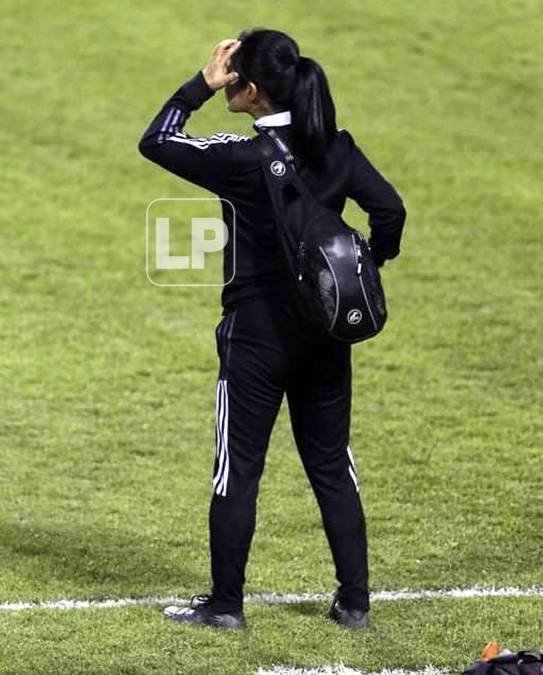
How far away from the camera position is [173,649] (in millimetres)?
5941

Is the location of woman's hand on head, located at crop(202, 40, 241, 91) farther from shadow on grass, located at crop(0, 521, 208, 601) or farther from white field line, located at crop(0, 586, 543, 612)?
shadow on grass, located at crop(0, 521, 208, 601)

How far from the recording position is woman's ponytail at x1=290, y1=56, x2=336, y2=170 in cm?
588

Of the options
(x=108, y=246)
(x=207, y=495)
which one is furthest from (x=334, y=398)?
(x=108, y=246)

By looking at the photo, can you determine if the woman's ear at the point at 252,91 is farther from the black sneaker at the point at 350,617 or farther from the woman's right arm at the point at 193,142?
the black sneaker at the point at 350,617

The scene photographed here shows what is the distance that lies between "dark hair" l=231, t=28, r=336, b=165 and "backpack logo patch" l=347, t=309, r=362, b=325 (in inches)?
21.7

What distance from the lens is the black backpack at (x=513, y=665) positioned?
516 cm

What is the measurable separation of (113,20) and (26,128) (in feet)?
9.40

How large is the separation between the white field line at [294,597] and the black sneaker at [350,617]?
0.42m

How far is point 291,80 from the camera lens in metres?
5.89

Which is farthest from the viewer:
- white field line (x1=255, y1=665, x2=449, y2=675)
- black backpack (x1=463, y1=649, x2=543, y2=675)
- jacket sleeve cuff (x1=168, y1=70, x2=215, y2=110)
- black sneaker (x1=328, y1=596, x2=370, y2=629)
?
black sneaker (x1=328, y1=596, x2=370, y2=629)

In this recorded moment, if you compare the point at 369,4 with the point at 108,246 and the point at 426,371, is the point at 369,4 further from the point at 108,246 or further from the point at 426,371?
the point at 426,371

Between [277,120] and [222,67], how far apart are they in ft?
0.82

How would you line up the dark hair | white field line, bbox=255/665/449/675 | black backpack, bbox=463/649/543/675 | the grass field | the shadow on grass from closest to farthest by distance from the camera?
black backpack, bbox=463/649/543/675 < white field line, bbox=255/665/449/675 < the dark hair < the grass field < the shadow on grass

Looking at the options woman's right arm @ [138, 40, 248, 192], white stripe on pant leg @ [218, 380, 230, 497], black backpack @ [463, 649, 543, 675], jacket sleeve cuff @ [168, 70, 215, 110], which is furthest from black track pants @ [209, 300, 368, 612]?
black backpack @ [463, 649, 543, 675]
